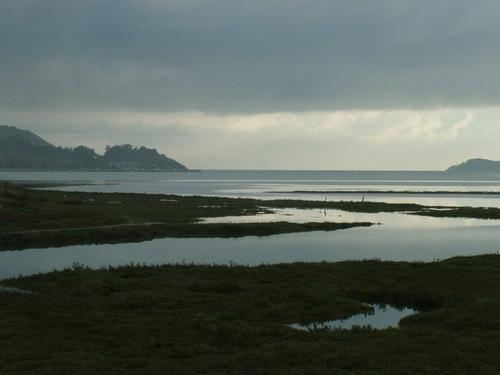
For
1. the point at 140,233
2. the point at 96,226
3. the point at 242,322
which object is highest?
the point at 96,226

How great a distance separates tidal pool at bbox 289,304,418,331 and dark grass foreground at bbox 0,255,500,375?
551mm

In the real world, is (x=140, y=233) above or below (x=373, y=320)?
above

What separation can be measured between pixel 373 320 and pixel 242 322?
645 centimetres

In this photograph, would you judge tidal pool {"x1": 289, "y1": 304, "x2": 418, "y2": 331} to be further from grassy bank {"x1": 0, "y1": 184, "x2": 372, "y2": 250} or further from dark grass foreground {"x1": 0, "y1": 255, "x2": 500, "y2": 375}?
grassy bank {"x1": 0, "y1": 184, "x2": 372, "y2": 250}

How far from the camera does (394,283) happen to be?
106ft

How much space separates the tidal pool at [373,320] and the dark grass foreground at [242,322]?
551 millimetres

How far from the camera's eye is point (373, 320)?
25.8 metres

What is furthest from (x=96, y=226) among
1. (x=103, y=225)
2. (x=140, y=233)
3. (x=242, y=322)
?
(x=242, y=322)

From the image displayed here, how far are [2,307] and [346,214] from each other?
235ft

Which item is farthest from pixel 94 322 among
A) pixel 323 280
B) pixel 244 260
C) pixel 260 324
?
pixel 244 260

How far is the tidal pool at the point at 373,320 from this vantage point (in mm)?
24219

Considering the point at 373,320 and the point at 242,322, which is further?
the point at 373,320

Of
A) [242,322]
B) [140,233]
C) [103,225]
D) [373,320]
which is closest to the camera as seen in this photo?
[242,322]

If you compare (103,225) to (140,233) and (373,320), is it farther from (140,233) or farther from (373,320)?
(373,320)
